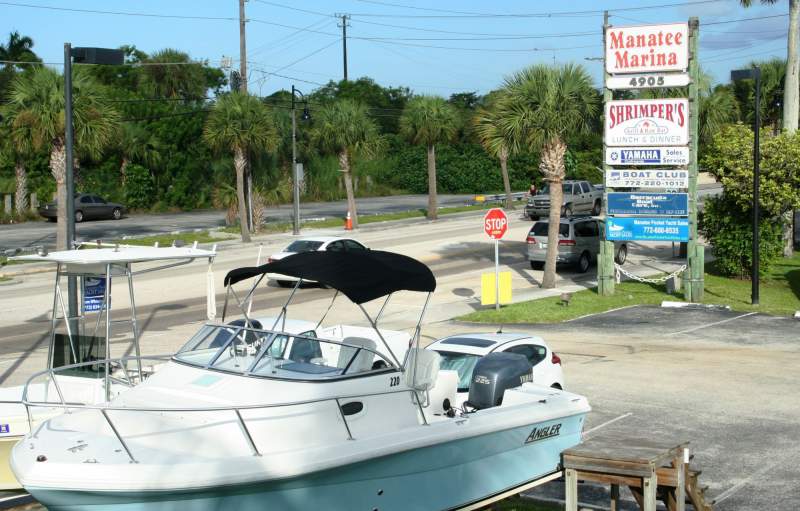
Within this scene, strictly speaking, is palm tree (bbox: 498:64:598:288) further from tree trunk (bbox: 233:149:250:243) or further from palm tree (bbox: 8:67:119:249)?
tree trunk (bbox: 233:149:250:243)

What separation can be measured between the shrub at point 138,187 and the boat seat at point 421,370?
53417mm

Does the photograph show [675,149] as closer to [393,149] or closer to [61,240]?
[61,240]

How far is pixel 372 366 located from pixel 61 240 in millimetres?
24412

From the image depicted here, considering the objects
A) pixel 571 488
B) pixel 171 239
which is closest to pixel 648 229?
pixel 571 488

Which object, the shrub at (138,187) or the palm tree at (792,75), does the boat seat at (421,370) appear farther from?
the shrub at (138,187)

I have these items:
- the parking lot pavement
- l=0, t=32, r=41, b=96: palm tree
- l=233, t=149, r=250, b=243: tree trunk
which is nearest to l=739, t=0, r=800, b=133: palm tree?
the parking lot pavement

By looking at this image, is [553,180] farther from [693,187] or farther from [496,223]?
[693,187]

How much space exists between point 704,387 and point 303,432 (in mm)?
10002

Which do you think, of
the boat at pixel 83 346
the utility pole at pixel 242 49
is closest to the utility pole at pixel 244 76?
the utility pole at pixel 242 49

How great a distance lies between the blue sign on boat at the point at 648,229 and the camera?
91.2ft

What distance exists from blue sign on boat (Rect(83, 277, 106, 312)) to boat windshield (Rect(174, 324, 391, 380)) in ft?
13.5

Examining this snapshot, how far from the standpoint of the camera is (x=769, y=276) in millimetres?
31703

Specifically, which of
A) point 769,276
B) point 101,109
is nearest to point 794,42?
point 769,276

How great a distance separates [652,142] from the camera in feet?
90.6
